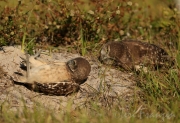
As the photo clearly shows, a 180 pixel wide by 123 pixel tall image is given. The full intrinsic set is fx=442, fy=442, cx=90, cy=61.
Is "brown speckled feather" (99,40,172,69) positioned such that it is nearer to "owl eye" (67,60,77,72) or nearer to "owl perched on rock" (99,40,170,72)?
"owl perched on rock" (99,40,170,72)

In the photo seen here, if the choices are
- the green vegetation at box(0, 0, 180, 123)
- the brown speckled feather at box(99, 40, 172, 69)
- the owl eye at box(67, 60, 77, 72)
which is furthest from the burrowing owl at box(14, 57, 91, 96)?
the brown speckled feather at box(99, 40, 172, 69)

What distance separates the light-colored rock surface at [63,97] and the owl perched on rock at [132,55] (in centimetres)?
17

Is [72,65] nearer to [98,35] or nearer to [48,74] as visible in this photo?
[48,74]

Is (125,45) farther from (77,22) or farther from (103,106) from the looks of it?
(103,106)

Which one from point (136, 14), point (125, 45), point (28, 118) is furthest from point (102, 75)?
point (136, 14)

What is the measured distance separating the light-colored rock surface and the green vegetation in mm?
210

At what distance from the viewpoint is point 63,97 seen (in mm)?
5609

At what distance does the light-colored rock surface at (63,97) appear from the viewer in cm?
542

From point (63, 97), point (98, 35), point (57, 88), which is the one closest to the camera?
point (57, 88)

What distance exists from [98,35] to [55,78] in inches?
75.4

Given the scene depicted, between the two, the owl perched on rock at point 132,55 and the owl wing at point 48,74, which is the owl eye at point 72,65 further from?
the owl perched on rock at point 132,55

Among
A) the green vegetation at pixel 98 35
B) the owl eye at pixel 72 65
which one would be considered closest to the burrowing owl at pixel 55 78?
the owl eye at pixel 72 65

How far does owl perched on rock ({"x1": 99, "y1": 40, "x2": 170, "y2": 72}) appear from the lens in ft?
21.4

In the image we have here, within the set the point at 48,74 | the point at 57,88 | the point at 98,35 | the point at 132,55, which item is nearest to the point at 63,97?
the point at 57,88
